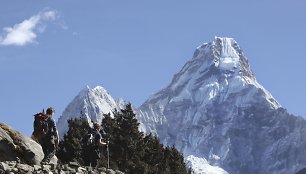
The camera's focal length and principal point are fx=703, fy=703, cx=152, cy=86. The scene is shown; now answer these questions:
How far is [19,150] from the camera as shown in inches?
1192

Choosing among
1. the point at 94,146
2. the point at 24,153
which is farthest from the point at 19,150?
the point at 94,146

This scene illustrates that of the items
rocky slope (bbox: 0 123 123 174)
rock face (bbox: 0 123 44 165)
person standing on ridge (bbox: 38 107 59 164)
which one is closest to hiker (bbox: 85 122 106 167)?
rocky slope (bbox: 0 123 123 174)

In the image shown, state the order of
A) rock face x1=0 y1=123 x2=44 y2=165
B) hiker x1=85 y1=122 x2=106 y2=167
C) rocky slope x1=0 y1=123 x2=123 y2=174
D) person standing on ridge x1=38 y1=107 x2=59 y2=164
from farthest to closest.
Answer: hiker x1=85 y1=122 x2=106 y2=167
rock face x1=0 y1=123 x2=44 y2=165
rocky slope x1=0 y1=123 x2=123 y2=174
person standing on ridge x1=38 y1=107 x2=59 y2=164

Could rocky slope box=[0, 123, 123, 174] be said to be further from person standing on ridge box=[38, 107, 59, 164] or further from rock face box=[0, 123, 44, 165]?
person standing on ridge box=[38, 107, 59, 164]

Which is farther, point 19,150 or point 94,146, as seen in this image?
point 94,146

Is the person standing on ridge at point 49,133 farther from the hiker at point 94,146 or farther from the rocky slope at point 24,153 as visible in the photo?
the hiker at point 94,146

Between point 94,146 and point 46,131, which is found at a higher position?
point 94,146

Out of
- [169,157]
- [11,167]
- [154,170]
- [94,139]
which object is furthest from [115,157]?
[11,167]

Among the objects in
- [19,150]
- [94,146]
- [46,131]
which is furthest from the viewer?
[94,146]

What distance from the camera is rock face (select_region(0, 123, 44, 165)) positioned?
30062 mm

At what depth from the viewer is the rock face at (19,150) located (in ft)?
98.6

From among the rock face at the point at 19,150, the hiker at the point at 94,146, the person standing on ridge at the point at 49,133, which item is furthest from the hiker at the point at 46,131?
the hiker at the point at 94,146

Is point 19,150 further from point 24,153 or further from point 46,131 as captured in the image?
point 46,131

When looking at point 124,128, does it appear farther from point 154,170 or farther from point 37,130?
point 37,130
